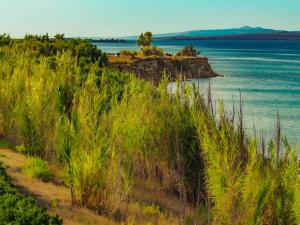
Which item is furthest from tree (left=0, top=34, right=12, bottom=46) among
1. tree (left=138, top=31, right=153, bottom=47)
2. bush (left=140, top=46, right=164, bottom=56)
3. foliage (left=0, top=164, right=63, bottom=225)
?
tree (left=138, top=31, right=153, bottom=47)

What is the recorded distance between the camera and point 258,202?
351 inches

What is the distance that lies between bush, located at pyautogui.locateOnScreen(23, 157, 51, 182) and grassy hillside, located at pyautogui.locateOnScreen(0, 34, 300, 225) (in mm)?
357

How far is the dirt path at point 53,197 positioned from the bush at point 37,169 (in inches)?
5.7

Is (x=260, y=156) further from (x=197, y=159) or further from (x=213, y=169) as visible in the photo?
(x=197, y=159)

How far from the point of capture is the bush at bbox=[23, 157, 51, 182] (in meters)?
12.1

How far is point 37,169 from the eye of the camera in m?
12.2

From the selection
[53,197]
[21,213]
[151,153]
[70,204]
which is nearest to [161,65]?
[151,153]

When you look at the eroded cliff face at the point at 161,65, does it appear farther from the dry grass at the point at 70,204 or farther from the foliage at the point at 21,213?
the foliage at the point at 21,213

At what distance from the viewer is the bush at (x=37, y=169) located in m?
12.1

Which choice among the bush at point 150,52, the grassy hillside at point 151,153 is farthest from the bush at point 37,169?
the bush at point 150,52

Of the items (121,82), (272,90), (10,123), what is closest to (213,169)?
(10,123)

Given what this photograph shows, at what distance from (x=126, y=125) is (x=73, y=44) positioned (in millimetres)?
26786

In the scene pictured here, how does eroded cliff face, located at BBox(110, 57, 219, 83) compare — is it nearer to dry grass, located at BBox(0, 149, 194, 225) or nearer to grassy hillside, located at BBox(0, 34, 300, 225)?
grassy hillside, located at BBox(0, 34, 300, 225)

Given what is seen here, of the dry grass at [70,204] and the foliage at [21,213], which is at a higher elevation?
the foliage at [21,213]
